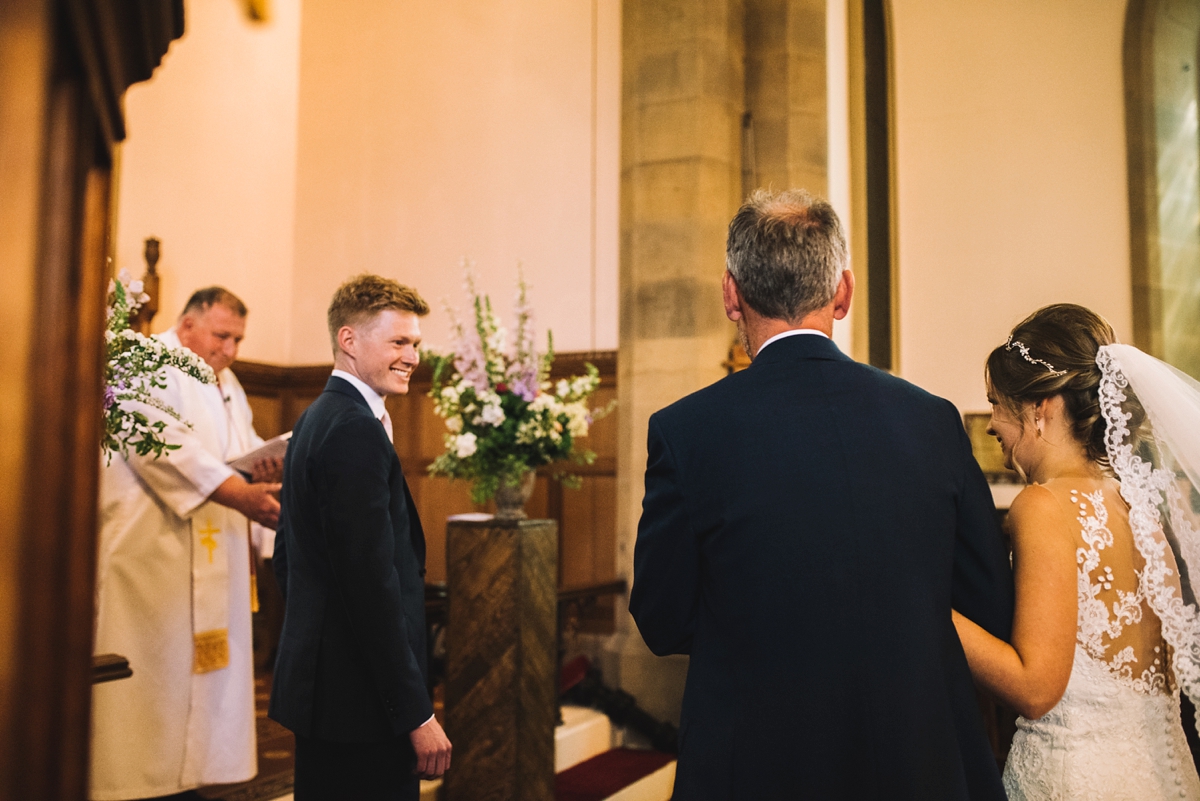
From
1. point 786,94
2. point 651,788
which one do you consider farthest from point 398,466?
point 786,94

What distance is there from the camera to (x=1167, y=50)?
5926 mm

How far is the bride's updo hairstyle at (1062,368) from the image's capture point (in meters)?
2.03

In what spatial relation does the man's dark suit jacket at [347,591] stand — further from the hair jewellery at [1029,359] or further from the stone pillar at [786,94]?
the stone pillar at [786,94]

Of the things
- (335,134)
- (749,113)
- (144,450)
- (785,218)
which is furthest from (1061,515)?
(335,134)

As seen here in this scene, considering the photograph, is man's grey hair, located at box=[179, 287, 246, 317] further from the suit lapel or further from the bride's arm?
the bride's arm

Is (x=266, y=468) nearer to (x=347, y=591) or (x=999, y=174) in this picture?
(x=347, y=591)

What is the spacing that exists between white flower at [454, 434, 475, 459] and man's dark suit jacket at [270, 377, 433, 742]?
61.7 inches

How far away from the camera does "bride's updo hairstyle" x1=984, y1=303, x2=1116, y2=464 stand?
203cm

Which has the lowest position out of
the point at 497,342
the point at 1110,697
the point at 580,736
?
the point at 580,736

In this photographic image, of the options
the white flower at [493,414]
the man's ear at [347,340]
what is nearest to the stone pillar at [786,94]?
the white flower at [493,414]

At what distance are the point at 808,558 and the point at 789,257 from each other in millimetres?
497

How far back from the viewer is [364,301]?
8.21 ft

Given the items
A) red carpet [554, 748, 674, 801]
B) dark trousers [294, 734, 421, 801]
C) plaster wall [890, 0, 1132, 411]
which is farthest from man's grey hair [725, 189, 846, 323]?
plaster wall [890, 0, 1132, 411]

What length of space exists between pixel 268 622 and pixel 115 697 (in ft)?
10.2
